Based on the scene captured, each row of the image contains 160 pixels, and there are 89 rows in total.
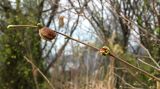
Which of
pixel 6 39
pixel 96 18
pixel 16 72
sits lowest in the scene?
pixel 16 72

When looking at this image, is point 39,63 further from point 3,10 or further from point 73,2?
point 73,2

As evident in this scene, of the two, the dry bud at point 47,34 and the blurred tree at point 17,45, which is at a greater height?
the dry bud at point 47,34

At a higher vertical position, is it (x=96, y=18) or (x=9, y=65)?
(x=96, y=18)

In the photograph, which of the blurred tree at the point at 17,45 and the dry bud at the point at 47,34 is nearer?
the dry bud at the point at 47,34

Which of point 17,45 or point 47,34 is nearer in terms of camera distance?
point 47,34

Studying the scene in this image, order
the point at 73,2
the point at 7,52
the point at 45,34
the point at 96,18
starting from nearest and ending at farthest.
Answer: the point at 45,34
the point at 73,2
the point at 96,18
the point at 7,52

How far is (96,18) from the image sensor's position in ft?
23.4

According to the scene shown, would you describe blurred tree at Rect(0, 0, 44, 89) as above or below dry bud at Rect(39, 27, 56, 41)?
below

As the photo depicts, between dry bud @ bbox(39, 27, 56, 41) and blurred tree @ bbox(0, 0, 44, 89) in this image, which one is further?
blurred tree @ bbox(0, 0, 44, 89)

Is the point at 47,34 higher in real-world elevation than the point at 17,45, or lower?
higher

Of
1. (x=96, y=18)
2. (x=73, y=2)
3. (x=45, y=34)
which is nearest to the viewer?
(x=45, y=34)

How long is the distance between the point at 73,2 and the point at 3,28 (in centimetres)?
448

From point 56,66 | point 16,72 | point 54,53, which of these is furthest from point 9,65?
point 54,53

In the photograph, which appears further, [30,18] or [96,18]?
[30,18]
